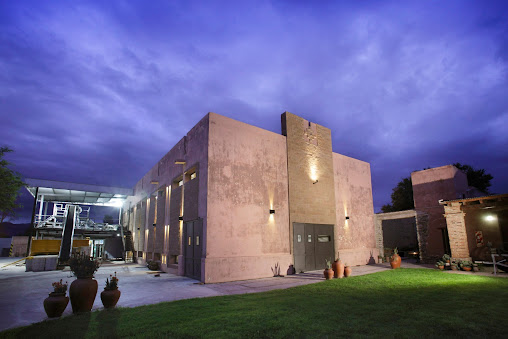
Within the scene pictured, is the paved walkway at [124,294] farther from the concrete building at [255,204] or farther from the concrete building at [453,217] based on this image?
the concrete building at [453,217]

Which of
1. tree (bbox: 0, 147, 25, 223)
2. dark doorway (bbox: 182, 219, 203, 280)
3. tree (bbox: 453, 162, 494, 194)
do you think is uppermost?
tree (bbox: 453, 162, 494, 194)

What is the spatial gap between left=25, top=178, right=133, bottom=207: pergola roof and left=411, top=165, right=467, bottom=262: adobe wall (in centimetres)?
2588

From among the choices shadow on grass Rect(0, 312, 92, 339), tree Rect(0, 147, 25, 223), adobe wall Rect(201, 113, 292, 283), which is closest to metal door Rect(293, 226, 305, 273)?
adobe wall Rect(201, 113, 292, 283)

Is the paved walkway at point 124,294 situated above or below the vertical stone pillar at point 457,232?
below

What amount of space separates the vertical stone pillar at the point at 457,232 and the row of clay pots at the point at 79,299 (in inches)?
603

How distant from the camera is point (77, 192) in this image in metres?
28.8

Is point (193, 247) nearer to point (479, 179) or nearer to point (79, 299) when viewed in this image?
point (79, 299)

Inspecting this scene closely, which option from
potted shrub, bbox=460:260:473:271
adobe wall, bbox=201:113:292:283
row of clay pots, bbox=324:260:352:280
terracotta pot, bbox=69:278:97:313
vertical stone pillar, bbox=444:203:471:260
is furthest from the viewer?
vertical stone pillar, bbox=444:203:471:260

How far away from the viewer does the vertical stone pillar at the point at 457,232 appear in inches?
556

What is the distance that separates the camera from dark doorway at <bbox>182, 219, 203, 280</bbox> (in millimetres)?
12312

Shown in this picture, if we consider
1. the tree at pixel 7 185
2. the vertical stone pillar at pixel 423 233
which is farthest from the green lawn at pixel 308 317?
the tree at pixel 7 185

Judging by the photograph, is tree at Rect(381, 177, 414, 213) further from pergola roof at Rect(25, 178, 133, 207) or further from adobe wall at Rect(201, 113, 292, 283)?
pergola roof at Rect(25, 178, 133, 207)

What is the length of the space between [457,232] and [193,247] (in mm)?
13006

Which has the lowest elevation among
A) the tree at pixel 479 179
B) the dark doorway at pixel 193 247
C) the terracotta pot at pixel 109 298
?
the terracotta pot at pixel 109 298
